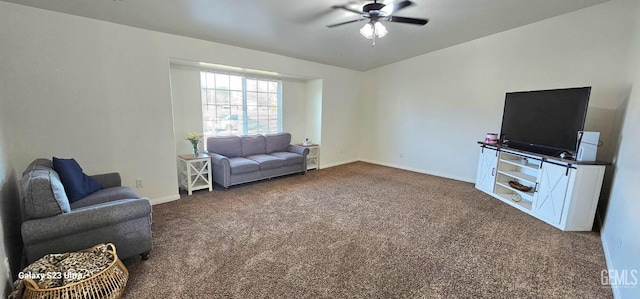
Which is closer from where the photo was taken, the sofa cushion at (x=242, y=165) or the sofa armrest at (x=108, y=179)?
the sofa armrest at (x=108, y=179)

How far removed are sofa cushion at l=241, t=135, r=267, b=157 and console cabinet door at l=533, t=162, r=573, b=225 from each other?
14.9 ft

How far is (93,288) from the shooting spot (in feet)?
5.16

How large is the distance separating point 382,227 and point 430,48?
389 centimetres

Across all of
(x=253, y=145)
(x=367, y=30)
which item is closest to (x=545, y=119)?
(x=367, y=30)

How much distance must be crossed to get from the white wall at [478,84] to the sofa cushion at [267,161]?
2.86 m

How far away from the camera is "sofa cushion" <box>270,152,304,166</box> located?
491 centimetres

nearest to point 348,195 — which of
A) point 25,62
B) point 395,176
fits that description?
point 395,176

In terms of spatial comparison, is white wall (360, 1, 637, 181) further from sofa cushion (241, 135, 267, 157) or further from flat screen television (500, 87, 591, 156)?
sofa cushion (241, 135, 267, 157)

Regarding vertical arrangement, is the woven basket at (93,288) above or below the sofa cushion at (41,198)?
below

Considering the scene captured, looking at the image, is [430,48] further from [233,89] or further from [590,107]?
[233,89]

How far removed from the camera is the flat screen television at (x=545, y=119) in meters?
3.06

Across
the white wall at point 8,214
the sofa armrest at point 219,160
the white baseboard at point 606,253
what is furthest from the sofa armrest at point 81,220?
the white baseboard at point 606,253

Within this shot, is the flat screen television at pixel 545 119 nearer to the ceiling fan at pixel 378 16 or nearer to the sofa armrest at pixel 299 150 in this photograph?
the ceiling fan at pixel 378 16

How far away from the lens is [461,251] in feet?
8.07
